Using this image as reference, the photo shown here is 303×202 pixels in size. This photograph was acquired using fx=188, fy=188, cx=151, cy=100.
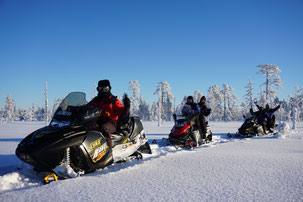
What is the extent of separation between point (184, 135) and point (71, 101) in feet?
11.5

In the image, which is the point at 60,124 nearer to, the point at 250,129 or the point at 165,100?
the point at 250,129

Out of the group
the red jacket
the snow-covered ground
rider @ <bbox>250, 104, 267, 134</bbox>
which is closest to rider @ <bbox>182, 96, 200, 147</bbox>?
the snow-covered ground

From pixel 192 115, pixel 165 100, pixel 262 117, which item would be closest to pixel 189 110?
pixel 192 115

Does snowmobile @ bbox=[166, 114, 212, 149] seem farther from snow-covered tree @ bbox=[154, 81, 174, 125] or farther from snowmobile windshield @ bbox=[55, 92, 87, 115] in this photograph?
snow-covered tree @ bbox=[154, 81, 174, 125]

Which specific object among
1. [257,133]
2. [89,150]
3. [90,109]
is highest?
[90,109]

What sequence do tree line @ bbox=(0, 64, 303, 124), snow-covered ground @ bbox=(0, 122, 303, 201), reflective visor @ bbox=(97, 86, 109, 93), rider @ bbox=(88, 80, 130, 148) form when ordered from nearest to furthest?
snow-covered ground @ bbox=(0, 122, 303, 201), rider @ bbox=(88, 80, 130, 148), reflective visor @ bbox=(97, 86, 109, 93), tree line @ bbox=(0, 64, 303, 124)

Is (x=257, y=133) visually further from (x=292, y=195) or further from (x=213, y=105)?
(x=213, y=105)

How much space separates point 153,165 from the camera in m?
3.18

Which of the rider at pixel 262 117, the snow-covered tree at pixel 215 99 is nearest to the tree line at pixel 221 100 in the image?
the snow-covered tree at pixel 215 99

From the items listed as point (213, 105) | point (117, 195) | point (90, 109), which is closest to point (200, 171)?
point (117, 195)

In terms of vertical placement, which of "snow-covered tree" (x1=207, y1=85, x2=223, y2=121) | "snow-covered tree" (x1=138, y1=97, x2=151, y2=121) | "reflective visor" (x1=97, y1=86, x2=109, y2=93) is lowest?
"snow-covered tree" (x1=138, y1=97, x2=151, y2=121)

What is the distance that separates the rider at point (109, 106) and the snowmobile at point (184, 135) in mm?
2271

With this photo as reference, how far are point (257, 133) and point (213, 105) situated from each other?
50834 millimetres

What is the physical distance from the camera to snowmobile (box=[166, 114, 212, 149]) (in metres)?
5.55
